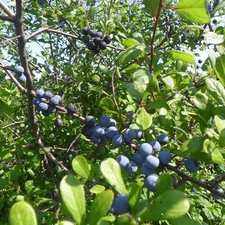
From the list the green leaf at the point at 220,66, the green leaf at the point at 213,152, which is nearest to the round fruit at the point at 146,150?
the green leaf at the point at 213,152

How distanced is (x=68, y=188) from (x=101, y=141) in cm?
77

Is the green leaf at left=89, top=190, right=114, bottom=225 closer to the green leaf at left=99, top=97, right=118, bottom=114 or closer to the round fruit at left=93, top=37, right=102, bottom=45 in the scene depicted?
the green leaf at left=99, top=97, right=118, bottom=114

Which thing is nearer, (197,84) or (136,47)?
(136,47)

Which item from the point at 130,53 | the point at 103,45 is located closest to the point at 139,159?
the point at 130,53

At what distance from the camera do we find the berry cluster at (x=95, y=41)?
2.02m

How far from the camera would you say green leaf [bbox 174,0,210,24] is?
35.3 inches

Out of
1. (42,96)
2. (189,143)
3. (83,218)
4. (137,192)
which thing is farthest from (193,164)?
(42,96)

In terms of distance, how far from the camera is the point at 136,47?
1.03m

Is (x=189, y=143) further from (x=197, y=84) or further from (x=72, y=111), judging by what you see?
(x=72, y=111)

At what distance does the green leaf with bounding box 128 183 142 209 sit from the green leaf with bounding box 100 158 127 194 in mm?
40

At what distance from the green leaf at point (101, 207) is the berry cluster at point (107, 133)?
581 mm

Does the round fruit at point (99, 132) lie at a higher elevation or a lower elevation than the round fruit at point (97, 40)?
lower

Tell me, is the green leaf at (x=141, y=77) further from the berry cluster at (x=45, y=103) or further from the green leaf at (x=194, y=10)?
the berry cluster at (x=45, y=103)

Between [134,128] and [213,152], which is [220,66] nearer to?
[213,152]
